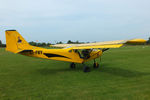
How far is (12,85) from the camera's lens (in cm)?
545

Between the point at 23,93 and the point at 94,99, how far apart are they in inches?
107

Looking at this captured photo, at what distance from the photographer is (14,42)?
7305 millimetres

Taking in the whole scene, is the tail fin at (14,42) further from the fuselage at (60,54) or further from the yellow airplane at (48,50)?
the fuselage at (60,54)

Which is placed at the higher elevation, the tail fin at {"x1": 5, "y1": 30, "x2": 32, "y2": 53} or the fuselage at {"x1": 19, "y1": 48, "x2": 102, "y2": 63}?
the tail fin at {"x1": 5, "y1": 30, "x2": 32, "y2": 53}

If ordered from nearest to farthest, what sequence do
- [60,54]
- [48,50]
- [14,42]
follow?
[14,42], [48,50], [60,54]

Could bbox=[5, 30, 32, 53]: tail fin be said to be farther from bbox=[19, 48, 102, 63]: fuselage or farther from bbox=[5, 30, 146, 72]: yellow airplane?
bbox=[19, 48, 102, 63]: fuselage

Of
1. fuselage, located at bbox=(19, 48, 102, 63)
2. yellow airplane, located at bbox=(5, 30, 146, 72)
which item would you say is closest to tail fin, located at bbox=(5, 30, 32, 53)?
yellow airplane, located at bbox=(5, 30, 146, 72)

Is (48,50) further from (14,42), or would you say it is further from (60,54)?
(14,42)

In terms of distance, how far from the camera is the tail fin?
718cm

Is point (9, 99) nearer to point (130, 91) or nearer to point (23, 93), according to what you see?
point (23, 93)

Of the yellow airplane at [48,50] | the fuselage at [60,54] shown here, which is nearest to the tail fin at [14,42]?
the yellow airplane at [48,50]

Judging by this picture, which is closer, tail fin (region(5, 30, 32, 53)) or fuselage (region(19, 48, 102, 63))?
tail fin (region(5, 30, 32, 53))

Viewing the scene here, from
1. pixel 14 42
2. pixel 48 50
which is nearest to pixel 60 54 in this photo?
pixel 48 50

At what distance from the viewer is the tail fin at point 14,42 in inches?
283
